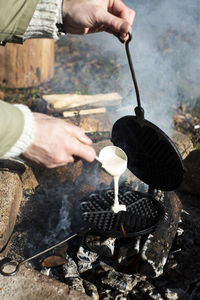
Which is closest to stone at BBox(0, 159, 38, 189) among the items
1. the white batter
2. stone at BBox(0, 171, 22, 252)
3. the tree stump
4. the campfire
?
the campfire

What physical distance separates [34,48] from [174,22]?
3405mm

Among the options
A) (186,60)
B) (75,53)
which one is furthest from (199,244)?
(75,53)

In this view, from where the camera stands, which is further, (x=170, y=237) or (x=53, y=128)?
(x=170, y=237)

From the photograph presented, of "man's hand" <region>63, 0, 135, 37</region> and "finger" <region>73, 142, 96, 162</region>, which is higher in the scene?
"man's hand" <region>63, 0, 135, 37</region>

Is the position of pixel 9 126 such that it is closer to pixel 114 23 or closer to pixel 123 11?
pixel 114 23

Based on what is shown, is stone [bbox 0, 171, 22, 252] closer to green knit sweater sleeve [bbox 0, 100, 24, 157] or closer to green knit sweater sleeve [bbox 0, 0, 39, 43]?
green knit sweater sleeve [bbox 0, 100, 24, 157]

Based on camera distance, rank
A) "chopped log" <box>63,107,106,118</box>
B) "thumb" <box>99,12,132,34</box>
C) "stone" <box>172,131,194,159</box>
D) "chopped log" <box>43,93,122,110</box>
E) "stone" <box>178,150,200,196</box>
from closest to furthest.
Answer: "thumb" <box>99,12,132,34</box> → "stone" <box>178,150,200,196</box> → "stone" <box>172,131,194,159</box> → "chopped log" <box>63,107,106,118</box> → "chopped log" <box>43,93,122,110</box>

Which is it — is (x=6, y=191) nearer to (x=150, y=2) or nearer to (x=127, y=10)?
(x=127, y=10)

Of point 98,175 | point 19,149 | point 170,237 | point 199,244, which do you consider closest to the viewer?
point 19,149

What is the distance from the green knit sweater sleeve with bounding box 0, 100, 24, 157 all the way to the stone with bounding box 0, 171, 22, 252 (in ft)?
3.04

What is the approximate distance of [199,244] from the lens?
9.51 feet

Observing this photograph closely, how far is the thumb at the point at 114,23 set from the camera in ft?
7.60

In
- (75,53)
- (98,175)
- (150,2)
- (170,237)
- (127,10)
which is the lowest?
(75,53)

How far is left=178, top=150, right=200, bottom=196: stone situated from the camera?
136 inches
